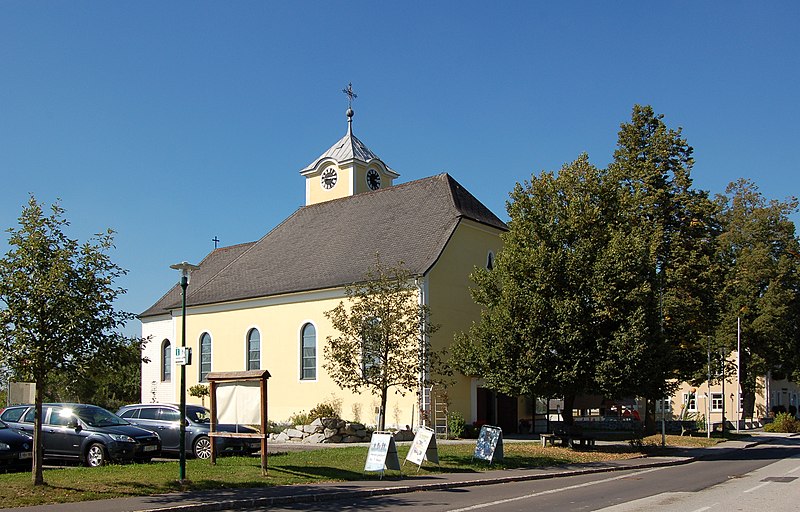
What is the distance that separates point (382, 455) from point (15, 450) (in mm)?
8529

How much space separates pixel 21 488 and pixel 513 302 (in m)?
16.9

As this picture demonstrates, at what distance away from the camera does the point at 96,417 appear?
65.6ft

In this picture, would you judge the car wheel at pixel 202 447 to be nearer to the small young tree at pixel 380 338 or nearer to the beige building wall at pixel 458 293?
the small young tree at pixel 380 338

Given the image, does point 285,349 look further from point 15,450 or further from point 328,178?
point 15,450

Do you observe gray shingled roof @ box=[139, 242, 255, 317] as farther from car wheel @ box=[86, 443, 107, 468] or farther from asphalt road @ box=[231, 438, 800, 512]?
asphalt road @ box=[231, 438, 800, 512]

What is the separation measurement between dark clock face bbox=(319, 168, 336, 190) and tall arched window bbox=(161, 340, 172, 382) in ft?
43.7

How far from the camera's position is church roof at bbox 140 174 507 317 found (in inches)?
1407

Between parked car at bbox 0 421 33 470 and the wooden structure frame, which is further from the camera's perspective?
parked car at bbox 0 421 33 470

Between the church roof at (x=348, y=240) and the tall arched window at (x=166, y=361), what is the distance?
2161 millimetres

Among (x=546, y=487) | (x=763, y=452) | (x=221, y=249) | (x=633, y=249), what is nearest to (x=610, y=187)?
(x=633, y=249)

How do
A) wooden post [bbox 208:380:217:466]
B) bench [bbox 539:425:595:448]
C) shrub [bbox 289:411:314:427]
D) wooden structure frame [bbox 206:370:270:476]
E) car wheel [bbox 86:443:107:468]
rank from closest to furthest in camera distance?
wooden structure frame [bbox 206:370:270:476]
wooden post [bbox 208:380:217:466]
car wheel [bbox 86:443:107:468]
bench [bbox 539:425:595:448]
shrub [bbox 289:411:314:427]

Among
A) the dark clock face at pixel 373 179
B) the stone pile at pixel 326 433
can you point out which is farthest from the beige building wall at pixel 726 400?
the stone pile at pixel 326 433

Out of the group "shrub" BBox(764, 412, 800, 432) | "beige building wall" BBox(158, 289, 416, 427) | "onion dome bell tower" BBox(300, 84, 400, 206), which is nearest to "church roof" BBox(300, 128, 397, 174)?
"onion dome bell tower" BBox(300, 84, 400, 206)

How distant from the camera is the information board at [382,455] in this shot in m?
18.6
